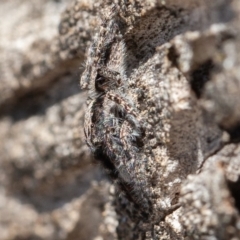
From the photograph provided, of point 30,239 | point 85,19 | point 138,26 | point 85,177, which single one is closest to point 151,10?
point 138,26

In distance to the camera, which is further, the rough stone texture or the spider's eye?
the spider's eye

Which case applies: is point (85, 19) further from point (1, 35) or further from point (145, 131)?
point (1, 35)

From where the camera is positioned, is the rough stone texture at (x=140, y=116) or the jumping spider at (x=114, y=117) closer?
the rough stone texture at (x=140, y=116)

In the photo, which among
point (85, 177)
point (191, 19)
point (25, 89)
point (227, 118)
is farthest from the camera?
point (25, 89)
